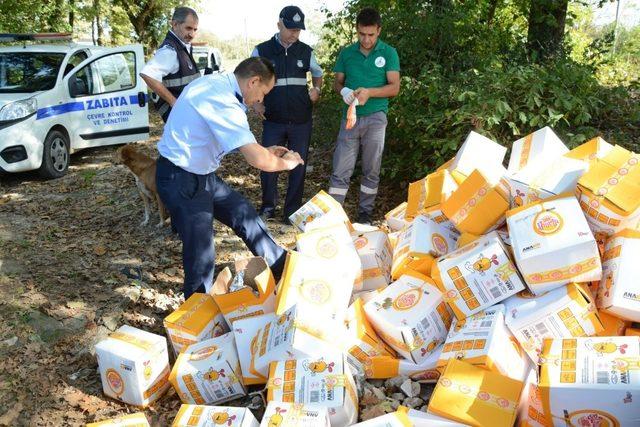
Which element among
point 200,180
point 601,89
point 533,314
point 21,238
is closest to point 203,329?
point 200,180

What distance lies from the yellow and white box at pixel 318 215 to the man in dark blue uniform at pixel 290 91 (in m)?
1.08

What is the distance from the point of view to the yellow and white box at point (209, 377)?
259 cm

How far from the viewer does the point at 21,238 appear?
4.76 metres

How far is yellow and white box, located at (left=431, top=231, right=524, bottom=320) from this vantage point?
2.58m

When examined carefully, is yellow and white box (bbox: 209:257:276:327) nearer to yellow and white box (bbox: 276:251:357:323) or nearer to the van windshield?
yellow and white box (bbox: 276:251:357:323)

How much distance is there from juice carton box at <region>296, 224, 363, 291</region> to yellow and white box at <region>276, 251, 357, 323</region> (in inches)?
4.4

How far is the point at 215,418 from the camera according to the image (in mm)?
2172

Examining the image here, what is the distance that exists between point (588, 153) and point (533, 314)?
1112mm

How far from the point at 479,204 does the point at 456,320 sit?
2.26 ft

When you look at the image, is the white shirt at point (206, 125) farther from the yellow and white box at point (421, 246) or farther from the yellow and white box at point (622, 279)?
the yellow and white box at point (622, 279)

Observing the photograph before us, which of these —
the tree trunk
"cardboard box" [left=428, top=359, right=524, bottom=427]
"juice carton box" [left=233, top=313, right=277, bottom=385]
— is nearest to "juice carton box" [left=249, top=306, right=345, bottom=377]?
"juice carton box" [left=233, top=313, right=277, bottom=385]

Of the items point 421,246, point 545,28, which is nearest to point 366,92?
point 421,246

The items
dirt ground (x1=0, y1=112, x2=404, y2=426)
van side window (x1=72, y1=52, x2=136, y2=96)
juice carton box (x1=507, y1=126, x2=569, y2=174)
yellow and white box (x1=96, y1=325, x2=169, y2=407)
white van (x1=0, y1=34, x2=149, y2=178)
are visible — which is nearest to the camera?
yellow and white box (x1=96, y1=325, x2=169, y2=407)

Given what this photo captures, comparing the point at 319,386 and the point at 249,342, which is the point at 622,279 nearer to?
the point at 319,386
